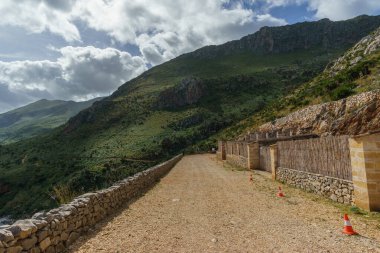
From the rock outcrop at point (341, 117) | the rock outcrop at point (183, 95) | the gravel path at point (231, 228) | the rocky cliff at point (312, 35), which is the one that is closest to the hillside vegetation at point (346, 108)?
the rock outcrop at point (341, 117)

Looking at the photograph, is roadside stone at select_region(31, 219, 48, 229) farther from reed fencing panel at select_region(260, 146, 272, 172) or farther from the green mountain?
the green mountain

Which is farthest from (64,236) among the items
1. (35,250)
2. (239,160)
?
(239,160)

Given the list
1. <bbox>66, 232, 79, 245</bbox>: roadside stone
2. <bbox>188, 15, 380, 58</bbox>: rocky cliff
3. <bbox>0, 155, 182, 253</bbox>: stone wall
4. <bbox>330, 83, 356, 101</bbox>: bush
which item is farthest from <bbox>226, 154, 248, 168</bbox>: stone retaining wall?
<bbox>188, 15, 380, 58</bbox>: rocky cliff

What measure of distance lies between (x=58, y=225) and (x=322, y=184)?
10.6 meters

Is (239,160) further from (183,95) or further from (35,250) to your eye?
(183,95)

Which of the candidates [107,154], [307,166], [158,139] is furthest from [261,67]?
[307,166]

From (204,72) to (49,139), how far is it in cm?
8380

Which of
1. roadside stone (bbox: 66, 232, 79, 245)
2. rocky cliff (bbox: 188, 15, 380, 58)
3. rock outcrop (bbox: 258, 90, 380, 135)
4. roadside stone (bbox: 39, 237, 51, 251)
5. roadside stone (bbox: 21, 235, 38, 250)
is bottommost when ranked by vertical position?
roadside stone (bbox: 66, 232, 79, 245)

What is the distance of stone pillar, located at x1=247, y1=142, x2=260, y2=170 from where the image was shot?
27.8 meters

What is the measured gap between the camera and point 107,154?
83000 mm

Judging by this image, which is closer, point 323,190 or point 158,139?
point 323,190

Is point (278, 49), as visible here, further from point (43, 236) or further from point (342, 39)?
point (43, 236)

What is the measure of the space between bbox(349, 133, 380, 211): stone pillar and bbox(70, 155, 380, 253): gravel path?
0.95 m

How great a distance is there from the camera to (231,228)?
879 centimetres
